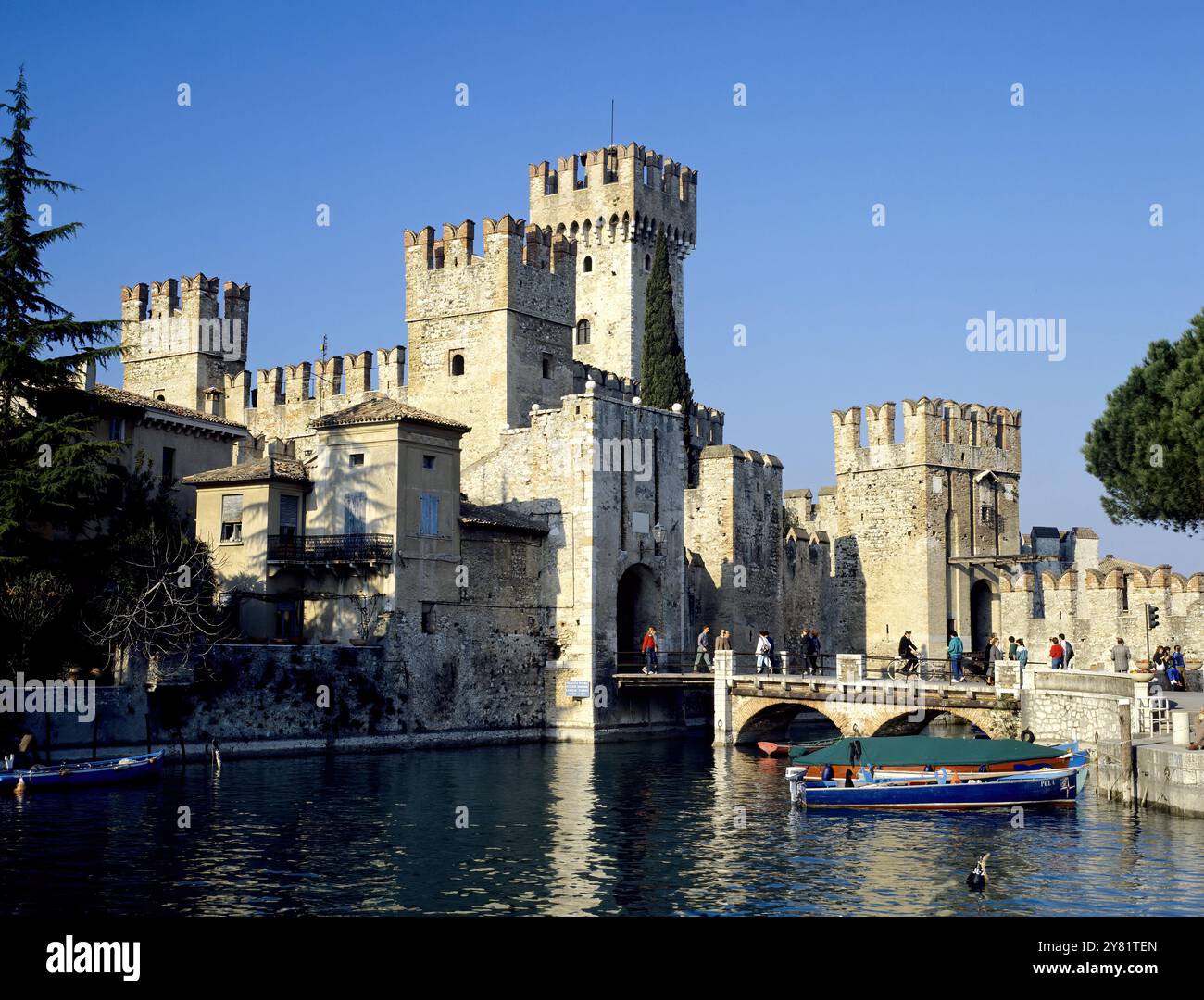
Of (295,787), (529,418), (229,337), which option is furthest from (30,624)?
(229,337)

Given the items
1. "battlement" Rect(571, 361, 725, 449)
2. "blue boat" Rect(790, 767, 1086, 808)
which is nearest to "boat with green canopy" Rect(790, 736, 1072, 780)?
"blue boat" Rect(790, 767, 1086, 808)

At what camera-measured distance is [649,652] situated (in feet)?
140

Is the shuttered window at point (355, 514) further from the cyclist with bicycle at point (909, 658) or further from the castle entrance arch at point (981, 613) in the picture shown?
the castle entrance arch at point (981, 613)

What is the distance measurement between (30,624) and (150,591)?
9.19 feet

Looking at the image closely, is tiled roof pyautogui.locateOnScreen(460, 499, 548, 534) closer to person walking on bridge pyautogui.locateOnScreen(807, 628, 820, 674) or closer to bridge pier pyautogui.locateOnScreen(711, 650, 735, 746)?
bridge pier pyautogui.locateOnScreen(711, 650, 735, 746)

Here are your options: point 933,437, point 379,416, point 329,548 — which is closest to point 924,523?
point 933,437

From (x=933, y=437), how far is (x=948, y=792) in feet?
87.8

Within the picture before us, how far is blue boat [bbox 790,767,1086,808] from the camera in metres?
26.0

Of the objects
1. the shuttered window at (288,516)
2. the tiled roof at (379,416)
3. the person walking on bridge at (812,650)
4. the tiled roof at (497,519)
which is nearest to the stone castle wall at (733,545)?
the person walking on bridge at (812,650)

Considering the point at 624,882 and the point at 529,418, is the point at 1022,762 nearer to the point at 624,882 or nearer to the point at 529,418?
the point at 624,882

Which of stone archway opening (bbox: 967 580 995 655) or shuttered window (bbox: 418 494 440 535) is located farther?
stone archway opening (bbox: 967 580 995 655)

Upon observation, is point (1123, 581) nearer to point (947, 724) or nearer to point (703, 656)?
point (947, 724)

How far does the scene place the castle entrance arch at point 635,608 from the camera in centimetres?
4509

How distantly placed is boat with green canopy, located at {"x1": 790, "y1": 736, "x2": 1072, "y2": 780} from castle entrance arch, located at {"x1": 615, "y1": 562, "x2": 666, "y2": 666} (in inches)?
683
